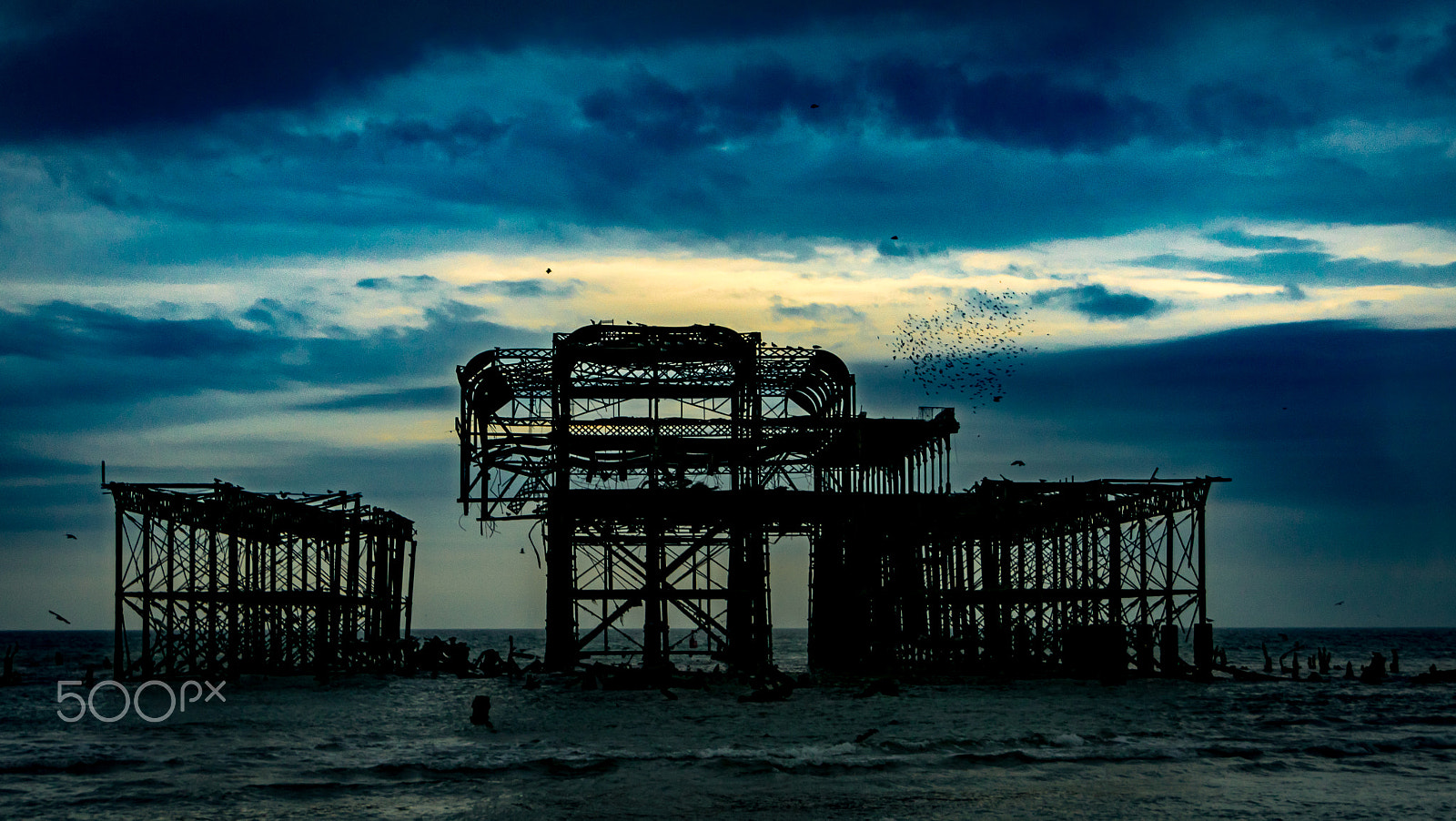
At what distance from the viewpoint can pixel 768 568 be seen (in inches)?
1975

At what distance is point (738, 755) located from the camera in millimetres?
26172

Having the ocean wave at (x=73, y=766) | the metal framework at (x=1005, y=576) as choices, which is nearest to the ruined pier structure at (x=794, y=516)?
the metal framework at (x=1005, y=576)

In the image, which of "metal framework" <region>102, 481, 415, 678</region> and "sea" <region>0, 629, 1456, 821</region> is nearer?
"sea" <region>0, 629, 1456, 821</region>

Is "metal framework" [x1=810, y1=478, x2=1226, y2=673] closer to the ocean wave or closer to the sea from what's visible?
the sea

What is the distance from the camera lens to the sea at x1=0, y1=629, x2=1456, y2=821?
21.1 m

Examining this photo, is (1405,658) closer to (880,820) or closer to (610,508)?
(610,508)

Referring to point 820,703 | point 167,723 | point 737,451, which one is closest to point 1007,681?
point 820,703

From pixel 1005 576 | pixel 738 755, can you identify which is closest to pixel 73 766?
pixel 738 755

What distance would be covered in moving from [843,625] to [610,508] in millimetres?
13501

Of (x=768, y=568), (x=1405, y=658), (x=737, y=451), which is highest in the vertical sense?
(x=737, y=451)

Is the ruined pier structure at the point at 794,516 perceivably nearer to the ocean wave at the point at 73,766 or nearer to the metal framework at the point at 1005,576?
the metal framework at the point at 1005,576

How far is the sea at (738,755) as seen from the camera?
21.1 metres

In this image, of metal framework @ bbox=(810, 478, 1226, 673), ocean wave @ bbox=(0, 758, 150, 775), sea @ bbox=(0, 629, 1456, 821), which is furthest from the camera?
metal framework @ bbox=(810, 478, 1226, 673)

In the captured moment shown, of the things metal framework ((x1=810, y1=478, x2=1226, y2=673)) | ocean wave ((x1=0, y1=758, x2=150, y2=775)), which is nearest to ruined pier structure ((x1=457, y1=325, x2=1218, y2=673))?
metal framework ((x1=810, y1=478, x2=1226, y2=673))
